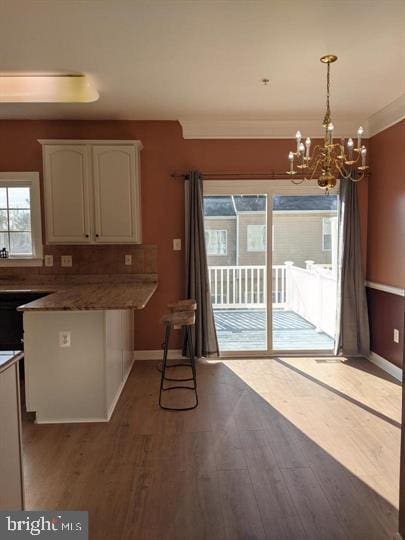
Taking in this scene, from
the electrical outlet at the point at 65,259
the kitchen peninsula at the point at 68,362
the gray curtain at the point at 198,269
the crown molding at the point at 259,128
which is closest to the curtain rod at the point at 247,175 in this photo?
the gray curtain at the point at 198,269

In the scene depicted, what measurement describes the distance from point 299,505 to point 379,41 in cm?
296

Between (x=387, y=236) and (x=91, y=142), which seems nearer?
(x=91, y=142)

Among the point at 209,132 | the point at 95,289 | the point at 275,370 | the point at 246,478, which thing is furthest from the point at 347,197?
the point at 246,478

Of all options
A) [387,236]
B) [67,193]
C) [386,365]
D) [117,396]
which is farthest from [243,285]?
[67,193]

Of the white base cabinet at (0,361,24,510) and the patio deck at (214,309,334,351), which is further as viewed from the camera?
the patio deck at (214,309,334,351)

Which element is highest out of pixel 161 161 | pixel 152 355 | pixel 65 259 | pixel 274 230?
pixel 161 161

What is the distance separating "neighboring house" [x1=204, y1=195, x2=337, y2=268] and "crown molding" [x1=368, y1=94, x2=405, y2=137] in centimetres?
85

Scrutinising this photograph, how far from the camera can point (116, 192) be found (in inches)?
153

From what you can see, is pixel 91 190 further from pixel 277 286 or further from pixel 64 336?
pixel 277 286

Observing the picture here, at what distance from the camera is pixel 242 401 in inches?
126

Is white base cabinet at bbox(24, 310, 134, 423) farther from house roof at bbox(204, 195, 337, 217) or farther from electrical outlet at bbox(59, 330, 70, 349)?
house roof at bbox(204, 195, 337, 217)

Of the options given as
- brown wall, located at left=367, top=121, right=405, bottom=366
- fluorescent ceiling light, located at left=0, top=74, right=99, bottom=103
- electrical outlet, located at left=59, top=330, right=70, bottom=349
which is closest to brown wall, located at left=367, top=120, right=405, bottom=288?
brown wall, located at left=367, top=121, right=405, bottom=366

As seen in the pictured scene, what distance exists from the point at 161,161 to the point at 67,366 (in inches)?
97.3

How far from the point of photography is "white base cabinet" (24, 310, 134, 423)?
2783 mm
